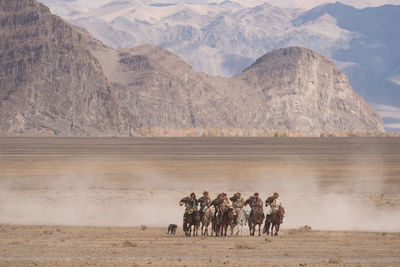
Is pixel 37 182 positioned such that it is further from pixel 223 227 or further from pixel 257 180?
pixel 223 227

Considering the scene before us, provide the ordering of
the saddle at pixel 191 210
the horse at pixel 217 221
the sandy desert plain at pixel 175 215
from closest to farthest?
1. the sandy desert plain at pixel 175 215
2. the saddle at pixel 191 210
3. the horse at pixel 217 221

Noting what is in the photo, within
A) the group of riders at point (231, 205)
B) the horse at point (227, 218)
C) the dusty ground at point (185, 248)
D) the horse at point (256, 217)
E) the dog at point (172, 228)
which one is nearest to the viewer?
the dusty ground at point (185, 248)

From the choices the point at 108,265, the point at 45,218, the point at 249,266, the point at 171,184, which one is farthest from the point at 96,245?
the point at 171,184

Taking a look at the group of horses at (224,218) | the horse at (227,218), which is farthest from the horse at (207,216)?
the horse at (227,218)

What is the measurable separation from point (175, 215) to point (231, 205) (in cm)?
→ 1209

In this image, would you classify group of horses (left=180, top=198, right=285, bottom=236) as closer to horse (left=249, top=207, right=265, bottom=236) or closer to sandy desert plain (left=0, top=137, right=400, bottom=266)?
horse (left=249, top=207, right=265, bottom=236)

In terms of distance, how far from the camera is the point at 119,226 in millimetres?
37781

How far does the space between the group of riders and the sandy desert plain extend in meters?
1.00

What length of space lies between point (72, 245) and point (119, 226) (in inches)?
344

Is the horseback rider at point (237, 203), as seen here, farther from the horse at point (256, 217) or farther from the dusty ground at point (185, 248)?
the dusty ground at point (185, 248)

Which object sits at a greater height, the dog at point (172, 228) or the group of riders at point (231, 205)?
the group of riders at point (231, 205)

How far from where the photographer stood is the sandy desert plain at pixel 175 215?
2606cm

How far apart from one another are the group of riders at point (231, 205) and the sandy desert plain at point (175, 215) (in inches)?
39.4

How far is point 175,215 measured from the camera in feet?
143
